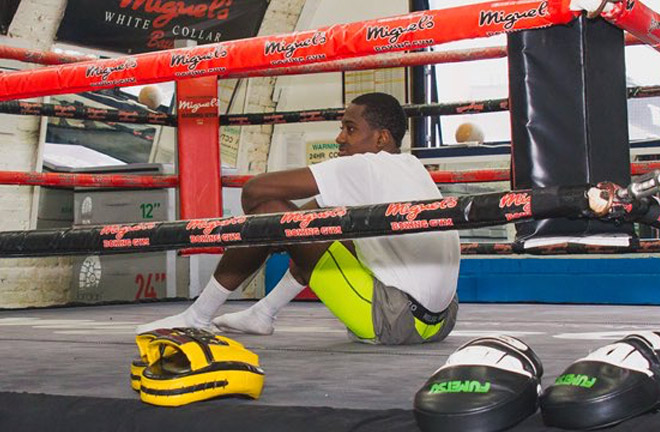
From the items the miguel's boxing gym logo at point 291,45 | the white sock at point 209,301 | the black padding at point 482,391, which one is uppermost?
the miguel's boxing gym logo at point 291,45

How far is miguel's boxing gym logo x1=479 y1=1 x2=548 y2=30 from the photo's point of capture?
1.40 meters

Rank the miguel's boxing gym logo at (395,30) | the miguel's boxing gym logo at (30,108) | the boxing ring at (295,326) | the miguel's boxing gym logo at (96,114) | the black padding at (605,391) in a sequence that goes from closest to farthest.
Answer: the black padding at (605,391)
the boxing ring at (295,326)
the miguel's boxing gym logo at (395,30)
the miguel's boxing gym logo at (30,108)
the miguel's boxing gym logo at (96,114)

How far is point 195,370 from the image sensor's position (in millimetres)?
1100

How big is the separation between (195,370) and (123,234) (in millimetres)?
338

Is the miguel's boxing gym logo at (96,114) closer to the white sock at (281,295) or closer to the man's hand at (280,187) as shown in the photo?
the white sock at (281,295)

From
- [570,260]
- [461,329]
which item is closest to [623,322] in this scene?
[461,329]

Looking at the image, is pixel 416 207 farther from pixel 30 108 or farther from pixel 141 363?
pixel 30 108

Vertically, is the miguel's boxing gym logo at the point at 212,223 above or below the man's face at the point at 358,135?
below

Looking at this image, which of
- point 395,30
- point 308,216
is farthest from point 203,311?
point 308,216

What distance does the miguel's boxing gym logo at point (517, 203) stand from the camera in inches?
41.9

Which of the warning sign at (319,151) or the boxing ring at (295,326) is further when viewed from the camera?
the warning sign at (319,151)

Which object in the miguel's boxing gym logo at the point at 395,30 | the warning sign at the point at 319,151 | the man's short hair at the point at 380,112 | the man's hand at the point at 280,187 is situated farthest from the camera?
the warning sign at the point at 319,151

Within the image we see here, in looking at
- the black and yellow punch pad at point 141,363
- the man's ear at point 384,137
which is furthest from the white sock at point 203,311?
the black and yellow punch pad at point 141,363

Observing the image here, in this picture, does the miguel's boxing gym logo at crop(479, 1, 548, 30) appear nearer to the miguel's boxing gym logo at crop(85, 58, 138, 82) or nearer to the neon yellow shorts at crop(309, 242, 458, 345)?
the neon yellow shorts at crop(309, 242, 458, 345)
